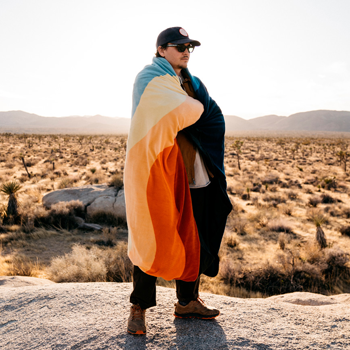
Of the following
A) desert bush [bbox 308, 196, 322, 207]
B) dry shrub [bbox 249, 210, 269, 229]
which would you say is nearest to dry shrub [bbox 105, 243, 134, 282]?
dry shrub [bbox 249, 210, 269, 229]

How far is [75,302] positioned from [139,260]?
117 cm

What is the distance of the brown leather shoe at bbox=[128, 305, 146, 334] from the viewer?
2.06 metres

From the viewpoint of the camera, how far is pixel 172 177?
6.23ft

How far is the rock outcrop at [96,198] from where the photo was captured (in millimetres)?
7645

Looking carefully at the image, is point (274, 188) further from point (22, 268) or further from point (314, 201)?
point (22, 268)

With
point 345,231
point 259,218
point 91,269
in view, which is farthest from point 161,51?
point 345,231

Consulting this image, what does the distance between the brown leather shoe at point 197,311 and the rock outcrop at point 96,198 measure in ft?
17.8

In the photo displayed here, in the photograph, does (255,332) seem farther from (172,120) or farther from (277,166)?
(277,166)

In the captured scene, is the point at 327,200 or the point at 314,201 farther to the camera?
the point at 327,200

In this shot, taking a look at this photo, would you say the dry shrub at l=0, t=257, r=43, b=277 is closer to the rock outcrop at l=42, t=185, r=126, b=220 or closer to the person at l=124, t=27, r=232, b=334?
the rock outcrop at l=42, t=185, r=126, b=220

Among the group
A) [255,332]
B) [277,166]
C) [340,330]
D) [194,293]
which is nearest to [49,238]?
[194,293]

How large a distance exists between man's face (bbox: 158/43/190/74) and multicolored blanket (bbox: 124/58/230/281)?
0.29ft

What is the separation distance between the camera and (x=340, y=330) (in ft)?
7.02

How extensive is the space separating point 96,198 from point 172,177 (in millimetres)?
6747
